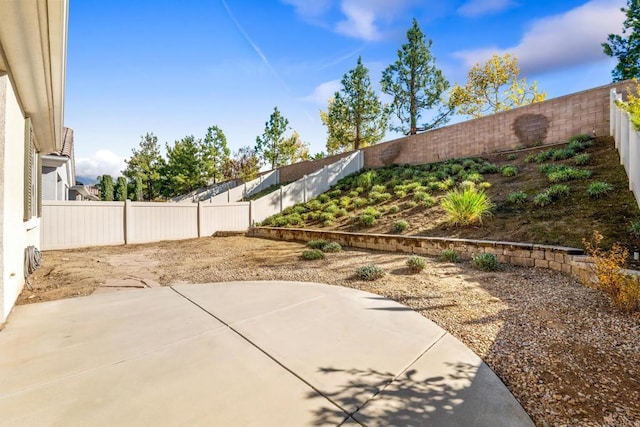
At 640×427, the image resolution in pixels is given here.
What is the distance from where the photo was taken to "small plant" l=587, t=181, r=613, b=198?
590 cm

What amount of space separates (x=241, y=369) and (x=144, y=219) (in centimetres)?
920

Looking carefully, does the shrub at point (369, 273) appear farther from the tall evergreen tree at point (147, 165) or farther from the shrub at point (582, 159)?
the tall evergreen tree at point (147, 165)

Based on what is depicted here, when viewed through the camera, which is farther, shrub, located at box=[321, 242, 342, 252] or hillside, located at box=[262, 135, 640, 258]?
shrub, located at box=[321, 242, 342, 252]

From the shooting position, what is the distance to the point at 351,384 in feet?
6.18

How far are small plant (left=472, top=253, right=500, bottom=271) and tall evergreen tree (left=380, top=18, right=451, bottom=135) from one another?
1605cm

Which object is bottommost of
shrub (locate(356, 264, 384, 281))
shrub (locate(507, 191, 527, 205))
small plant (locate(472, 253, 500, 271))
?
shrub (locate(356, 264, 384, 281))

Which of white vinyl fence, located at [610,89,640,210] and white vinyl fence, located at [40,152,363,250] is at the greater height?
white vinyl fence, located at [610,89,640,210]

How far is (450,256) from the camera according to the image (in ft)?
18.5

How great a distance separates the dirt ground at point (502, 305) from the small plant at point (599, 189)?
9.70ft

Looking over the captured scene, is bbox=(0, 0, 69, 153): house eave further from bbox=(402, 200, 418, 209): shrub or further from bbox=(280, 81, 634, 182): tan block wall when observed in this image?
bbox=(280, 81, 634, 182): tan block wall

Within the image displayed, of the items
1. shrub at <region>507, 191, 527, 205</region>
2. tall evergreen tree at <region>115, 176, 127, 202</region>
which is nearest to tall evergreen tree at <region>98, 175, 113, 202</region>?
tall evergreen tree at <region>115, 176, 127, 202</region>

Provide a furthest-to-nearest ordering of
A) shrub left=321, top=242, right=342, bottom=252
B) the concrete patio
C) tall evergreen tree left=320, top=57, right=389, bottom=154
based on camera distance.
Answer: tall evergreen tree left=320, top=57, right=389, bottom=154
shrub left=321, top=242, right=342, bottom=252
the concrete patio

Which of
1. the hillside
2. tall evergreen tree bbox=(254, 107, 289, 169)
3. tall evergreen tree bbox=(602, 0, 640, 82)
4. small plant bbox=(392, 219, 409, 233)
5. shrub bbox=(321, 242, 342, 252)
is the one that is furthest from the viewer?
tall evergreen tree bbox=(254, 107, 289, 169)

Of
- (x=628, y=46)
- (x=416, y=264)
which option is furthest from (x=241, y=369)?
(x=628, y=46)
